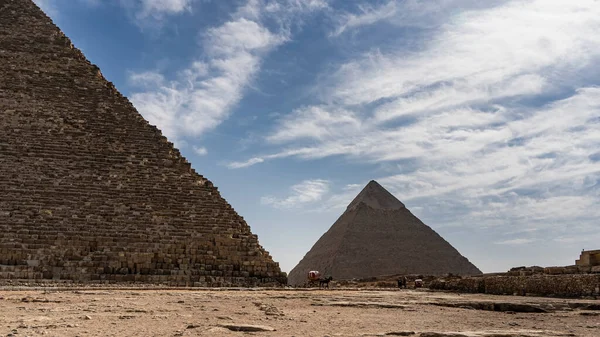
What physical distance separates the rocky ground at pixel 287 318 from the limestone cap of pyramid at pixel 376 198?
113 feet

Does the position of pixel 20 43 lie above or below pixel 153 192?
above

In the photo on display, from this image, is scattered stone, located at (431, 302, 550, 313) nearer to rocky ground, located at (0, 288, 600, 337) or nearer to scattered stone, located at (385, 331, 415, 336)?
rocky ground, located at (0, 288, 600, 337)

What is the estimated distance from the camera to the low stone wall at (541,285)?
34.1 feet

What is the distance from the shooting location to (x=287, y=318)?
6504mm

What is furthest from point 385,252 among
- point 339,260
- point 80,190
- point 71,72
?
point 80,190

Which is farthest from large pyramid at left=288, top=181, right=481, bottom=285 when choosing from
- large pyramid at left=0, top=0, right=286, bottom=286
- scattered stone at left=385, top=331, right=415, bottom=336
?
scattered stone at left=385, top=331, right=415, bottom=336

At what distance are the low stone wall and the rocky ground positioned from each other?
194 centimetres

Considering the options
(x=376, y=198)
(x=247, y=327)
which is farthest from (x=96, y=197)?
(x=376, y=198)

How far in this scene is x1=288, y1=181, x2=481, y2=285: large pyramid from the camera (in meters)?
38.7

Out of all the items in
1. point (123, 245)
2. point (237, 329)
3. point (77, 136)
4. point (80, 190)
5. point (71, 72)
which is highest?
point (71, 72)

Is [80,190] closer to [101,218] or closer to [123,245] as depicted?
[101,218]

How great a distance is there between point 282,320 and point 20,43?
851 inches

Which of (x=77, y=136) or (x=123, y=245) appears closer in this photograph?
(x=123, y=245)

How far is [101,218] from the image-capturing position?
54.6ft
